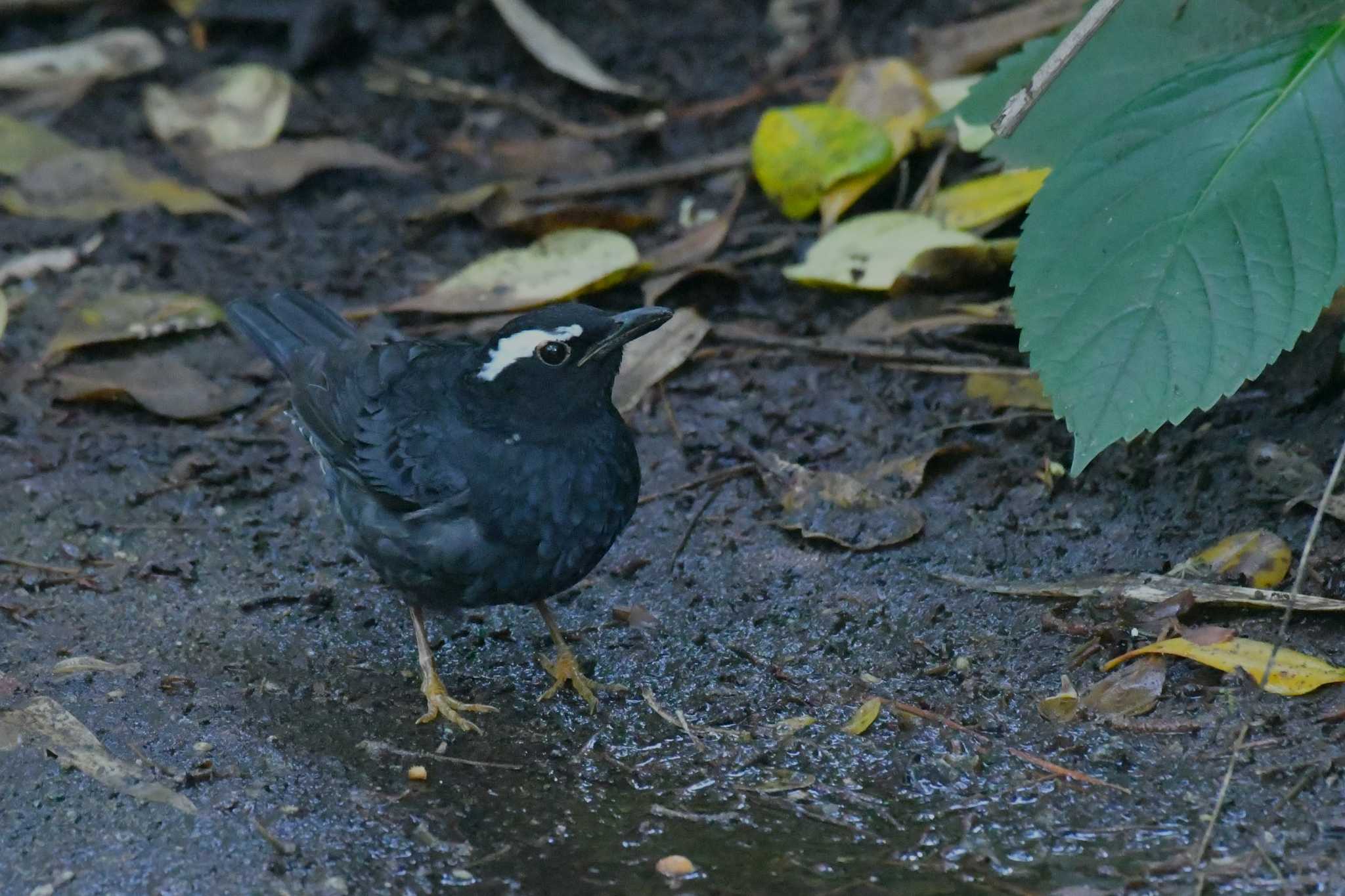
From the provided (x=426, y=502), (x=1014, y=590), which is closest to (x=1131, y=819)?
(x=1014, y=590)

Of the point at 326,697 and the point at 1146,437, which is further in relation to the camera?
the point at 1146,437

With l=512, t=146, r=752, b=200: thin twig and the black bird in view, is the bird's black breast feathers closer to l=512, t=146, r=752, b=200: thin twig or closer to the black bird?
the black bird

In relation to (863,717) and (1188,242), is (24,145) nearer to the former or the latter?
(863,717)

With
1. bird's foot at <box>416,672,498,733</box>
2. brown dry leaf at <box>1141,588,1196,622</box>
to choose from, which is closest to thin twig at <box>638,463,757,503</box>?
bird's foot at <box>416,672,498,733</box>

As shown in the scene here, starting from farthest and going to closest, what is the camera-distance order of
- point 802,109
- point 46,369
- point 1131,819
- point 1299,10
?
1. point 802,109
2. point 46,369
3. point 1299,10
4. point 1131,819

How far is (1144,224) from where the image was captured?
4.47 metres

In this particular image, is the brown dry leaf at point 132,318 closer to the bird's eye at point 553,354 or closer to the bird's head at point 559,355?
the bird's head at point 559,355

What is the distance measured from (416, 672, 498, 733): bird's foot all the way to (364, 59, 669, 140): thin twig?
385 centimetres

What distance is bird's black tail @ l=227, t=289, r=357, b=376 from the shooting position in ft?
18.7

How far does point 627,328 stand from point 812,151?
2.39 meters

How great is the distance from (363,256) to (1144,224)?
12.9 ft

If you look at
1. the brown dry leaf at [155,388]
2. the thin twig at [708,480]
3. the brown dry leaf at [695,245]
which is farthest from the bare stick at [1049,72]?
the brown dry leaf at [155,388]

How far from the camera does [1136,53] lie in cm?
506

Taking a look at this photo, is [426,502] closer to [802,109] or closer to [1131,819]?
[1131,819]
